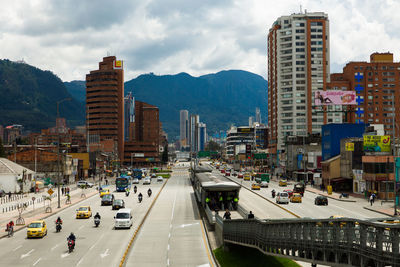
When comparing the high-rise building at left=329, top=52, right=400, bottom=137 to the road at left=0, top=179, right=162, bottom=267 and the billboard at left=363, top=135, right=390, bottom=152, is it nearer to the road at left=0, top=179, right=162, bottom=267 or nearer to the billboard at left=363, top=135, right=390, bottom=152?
the billboard at left=363, top=135, right=390, bottom=152

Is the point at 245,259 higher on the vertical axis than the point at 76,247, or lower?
lower

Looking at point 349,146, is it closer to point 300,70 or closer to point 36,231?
point 36,231

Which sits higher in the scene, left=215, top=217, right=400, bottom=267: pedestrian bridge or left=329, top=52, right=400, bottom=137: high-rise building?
left=329, top=52, right=400, bottom=137: high-rise building

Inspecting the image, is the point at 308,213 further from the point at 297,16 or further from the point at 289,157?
the point at 297,16

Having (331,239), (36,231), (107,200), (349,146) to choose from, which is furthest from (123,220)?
(349,146)

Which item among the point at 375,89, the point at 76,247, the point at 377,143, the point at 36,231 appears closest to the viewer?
the point at 76,247

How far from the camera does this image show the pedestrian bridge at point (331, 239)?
612 inches

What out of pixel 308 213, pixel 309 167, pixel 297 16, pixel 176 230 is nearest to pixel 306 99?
pixel 297 16

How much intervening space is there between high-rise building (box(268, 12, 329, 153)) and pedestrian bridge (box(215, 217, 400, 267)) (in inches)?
5430

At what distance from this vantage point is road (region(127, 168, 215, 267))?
29.1 m

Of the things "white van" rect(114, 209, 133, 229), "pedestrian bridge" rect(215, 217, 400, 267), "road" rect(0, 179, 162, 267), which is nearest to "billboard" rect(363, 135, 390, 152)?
"road" rect(0, 179, 162, 267)

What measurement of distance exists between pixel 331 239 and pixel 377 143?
56.5 meters

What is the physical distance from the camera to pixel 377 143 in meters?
71.8

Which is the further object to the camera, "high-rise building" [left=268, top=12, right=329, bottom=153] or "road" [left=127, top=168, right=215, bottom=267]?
"high-rise building" [left=268, top=12, right=329, bottom=153]
